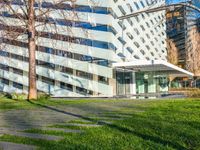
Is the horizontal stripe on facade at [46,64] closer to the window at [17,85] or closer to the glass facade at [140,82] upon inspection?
the window at [17,85]

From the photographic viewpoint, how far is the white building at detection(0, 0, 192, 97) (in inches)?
1840

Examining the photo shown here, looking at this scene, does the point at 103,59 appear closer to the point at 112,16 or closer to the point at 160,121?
the point at 112,16

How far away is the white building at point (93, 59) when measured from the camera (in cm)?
4674

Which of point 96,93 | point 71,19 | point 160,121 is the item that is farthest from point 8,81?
point 160,121

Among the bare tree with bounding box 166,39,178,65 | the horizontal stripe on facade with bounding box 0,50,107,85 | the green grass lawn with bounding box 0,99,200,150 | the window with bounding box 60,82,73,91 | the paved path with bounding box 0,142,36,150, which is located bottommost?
the paved path with bounding box 0,142,36,150

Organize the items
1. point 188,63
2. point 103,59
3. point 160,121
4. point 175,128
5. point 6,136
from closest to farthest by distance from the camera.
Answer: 1. point 6,136
2. point 175,128
3. point 160,121
4. point 103,59
5. point 188,63

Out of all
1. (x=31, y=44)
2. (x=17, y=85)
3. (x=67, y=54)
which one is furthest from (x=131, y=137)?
(x=17, y=85)

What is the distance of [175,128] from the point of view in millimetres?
9680

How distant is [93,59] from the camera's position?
47.8m

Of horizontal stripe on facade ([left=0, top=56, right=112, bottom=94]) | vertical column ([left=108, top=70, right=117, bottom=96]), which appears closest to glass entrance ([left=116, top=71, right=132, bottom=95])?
vertical column ([left=108, top=70, right=117, bottom=96])

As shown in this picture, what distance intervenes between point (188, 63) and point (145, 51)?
22.9m

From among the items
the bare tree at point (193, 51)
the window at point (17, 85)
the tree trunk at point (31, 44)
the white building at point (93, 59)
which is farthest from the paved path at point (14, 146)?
the bare tree at point (193, 51)

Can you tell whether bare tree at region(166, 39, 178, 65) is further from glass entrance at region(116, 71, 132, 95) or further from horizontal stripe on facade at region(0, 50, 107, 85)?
horizontal stripe on facade at region(0, 50, 107, 85)

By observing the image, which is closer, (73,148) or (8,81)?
(73,148)
